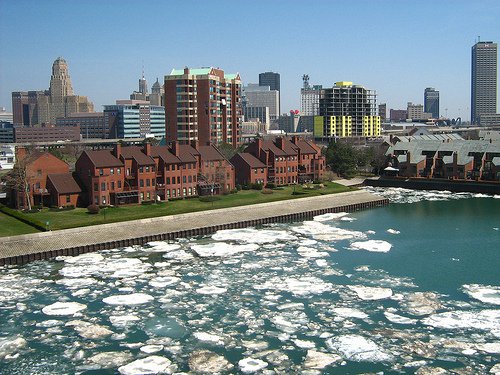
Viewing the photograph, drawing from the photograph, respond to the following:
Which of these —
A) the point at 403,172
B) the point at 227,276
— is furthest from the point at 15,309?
the point at 403,172

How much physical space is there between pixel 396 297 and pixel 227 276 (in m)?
12.0

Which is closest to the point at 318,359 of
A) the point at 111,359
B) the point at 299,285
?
the point at 111,359

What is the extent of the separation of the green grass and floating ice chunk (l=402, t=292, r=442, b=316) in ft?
109

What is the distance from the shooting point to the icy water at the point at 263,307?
29219 millimetres

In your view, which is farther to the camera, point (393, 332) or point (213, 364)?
point (393, 332)

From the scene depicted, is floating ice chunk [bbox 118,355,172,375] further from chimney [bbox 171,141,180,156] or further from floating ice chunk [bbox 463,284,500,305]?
chimney [bbox 171,141,180,156]

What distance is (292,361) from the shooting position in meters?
28.9

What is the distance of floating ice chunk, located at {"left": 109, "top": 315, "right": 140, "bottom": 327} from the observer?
34.2 m

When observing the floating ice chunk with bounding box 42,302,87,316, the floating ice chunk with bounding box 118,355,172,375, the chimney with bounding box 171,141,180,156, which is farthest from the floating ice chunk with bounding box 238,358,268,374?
the chimney with bounding box 171,141,180,156

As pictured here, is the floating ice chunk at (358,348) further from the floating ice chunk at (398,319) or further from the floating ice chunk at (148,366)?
the floating ice chunk at (148,366)

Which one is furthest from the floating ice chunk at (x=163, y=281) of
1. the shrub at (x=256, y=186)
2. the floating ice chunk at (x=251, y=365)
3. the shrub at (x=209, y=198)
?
the shrub at (x=256, y=186)

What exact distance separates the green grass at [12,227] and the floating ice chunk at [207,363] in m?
29.4

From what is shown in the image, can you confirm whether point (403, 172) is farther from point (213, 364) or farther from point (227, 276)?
point (213, 364)

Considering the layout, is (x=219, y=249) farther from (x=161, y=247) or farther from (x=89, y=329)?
(x=89, y=329)
